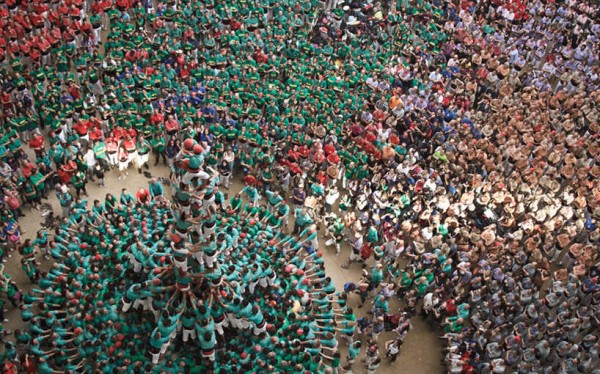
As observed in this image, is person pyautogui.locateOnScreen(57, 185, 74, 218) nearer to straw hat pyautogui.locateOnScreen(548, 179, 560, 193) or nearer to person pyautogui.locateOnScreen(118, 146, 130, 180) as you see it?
person pyautogui.locateOnScreen(118, 146, 130, 180)

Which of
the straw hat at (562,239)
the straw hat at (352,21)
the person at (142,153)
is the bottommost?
the person at (142,153)

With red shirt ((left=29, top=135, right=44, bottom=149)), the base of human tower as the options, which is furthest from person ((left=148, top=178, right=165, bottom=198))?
red shirt ((left=29, top=135, right=44, bottom=149))

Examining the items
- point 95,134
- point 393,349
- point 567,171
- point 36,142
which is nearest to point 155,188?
point 95,134

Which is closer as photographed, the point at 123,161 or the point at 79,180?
the point at 79,180

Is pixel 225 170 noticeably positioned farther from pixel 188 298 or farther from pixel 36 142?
pixel 188 298

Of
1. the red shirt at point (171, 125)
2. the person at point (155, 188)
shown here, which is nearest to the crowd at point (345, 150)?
the red shirt at point (171, 125)

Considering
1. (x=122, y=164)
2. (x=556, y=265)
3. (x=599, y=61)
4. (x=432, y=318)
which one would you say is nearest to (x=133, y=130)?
(x=122, y=164)

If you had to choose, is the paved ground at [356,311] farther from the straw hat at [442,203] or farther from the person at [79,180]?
the straw hat at [442,203]
